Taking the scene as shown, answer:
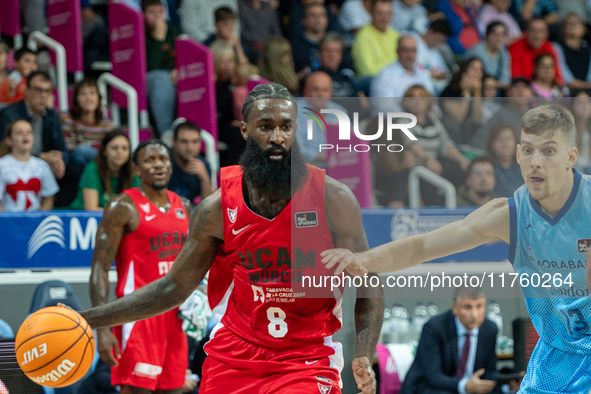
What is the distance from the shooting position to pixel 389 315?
252 inches

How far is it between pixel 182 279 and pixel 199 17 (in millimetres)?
6206

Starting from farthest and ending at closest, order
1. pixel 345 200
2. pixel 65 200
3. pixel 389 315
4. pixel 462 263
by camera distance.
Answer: pixel 65 200 < pixel 389 315 < pixel 462 263 < pixel 345 200

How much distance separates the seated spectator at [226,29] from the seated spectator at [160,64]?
0.48 m

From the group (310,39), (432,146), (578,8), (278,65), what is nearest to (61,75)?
(278,65)

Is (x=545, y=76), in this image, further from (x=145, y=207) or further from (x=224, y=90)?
(x=145, y=207)

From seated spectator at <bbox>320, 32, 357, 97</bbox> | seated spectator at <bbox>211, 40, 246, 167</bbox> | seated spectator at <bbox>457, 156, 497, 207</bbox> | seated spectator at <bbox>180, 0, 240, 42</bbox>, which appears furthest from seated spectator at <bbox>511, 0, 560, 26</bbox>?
seated spectator at <bbox>457, 156, 497, 207</bbox>

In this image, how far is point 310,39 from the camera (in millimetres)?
9570

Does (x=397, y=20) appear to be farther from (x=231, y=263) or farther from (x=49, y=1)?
(x=231, y=263)

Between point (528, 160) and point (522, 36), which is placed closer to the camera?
point (528, 160)

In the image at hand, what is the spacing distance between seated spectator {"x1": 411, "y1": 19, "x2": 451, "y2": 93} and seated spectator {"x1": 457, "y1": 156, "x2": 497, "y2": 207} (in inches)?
226

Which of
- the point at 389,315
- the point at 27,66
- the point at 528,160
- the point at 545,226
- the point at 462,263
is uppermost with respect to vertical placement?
the point at 27,66

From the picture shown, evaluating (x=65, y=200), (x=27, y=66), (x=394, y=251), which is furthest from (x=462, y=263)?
(x=27, y=66)

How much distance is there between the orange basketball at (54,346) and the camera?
352cm

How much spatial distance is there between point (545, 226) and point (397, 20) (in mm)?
7388
